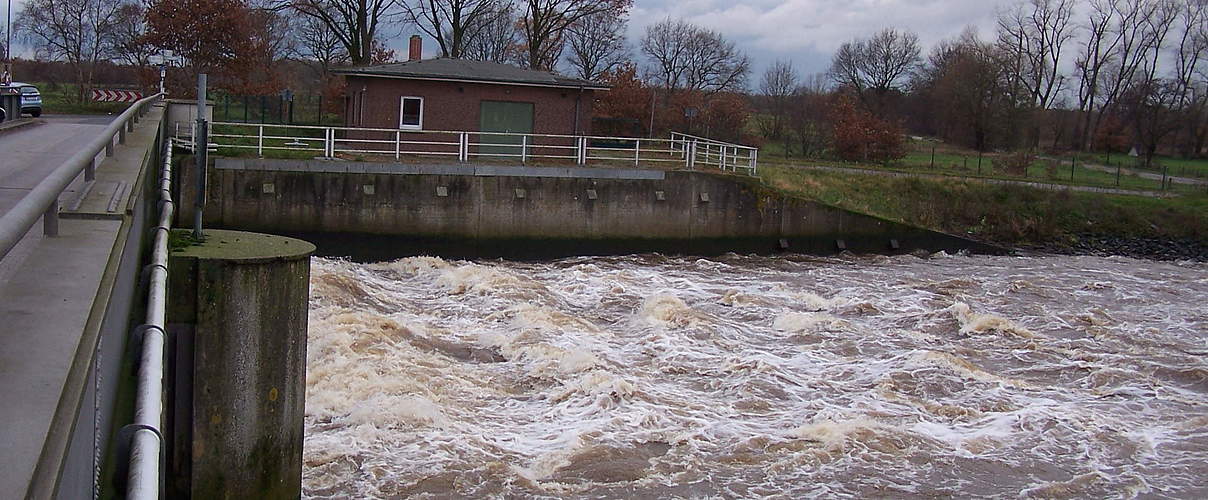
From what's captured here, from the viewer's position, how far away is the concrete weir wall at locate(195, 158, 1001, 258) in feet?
76.3

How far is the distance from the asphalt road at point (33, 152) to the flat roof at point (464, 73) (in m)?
7.01

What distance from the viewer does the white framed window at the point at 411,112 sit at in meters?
29.3

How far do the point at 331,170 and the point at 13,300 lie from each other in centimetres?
2008

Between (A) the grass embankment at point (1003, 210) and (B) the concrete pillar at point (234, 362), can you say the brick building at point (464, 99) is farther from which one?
(B) the concrete pillar at point (234, 362)

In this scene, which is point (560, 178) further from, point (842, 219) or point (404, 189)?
point (842, 219)

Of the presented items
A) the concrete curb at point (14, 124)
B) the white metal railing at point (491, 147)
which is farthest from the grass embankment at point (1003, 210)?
the concrete curb at point (14, 124)

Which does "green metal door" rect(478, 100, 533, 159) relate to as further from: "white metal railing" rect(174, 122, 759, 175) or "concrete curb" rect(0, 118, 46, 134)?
"concrete curb" rect(0, 118, 46, 134)

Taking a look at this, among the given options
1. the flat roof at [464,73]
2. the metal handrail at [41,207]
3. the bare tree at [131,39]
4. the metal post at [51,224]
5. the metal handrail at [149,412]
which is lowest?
the metal handrail at [149,412]

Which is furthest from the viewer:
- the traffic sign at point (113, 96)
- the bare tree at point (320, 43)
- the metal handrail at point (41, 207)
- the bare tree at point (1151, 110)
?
the bare tree at point (1151, 110)

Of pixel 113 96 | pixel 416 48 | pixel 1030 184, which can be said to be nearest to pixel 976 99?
pixel 1030 184

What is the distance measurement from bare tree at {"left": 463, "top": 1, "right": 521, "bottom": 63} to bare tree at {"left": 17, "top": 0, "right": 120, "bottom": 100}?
18312 millimetres

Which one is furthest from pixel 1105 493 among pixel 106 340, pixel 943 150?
pixel 943 150

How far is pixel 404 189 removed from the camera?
78.4ft

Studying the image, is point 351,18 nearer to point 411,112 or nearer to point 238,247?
point 411,112
